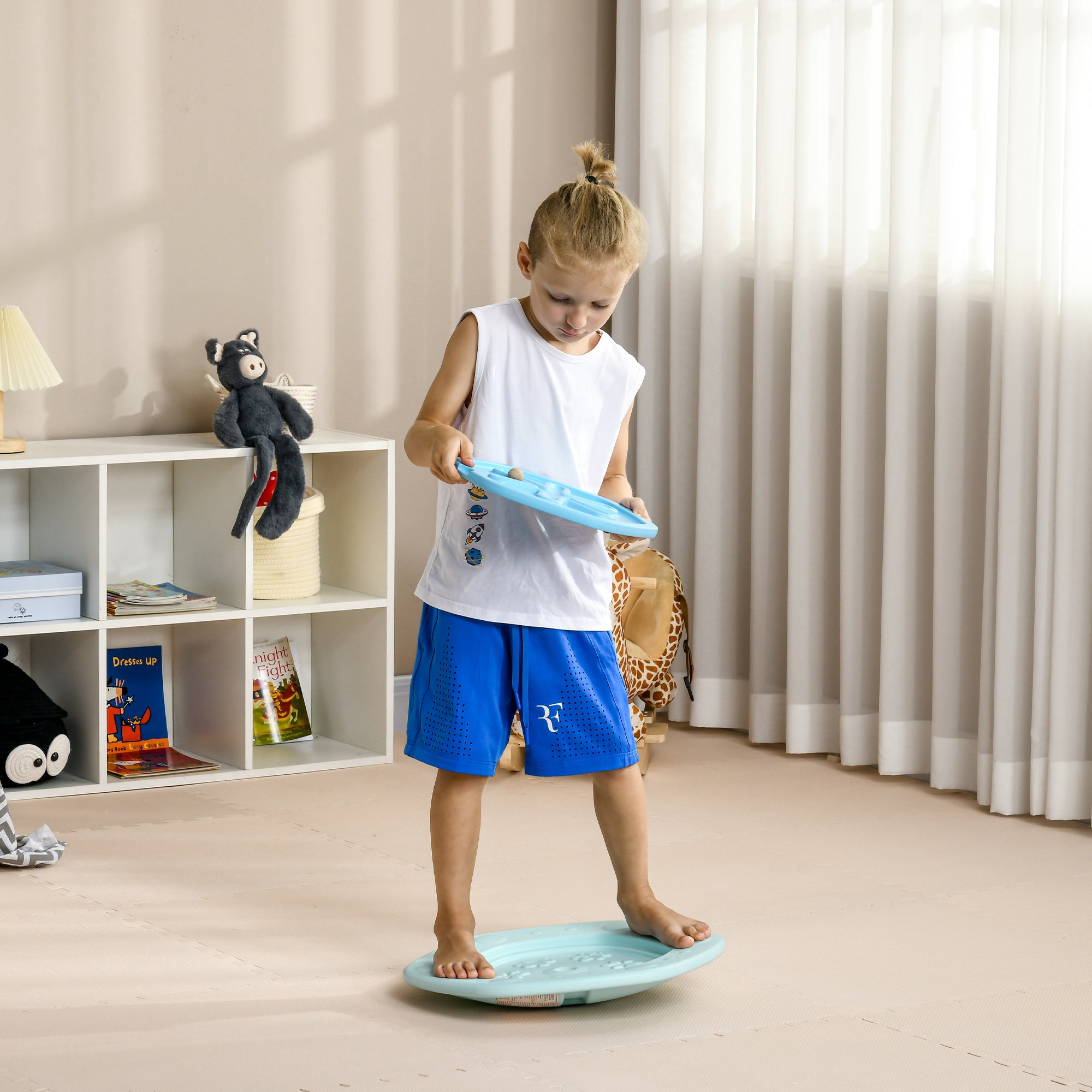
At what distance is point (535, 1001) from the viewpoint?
1902 mm

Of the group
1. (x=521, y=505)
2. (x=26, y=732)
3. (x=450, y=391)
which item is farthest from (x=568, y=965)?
(x=26, y=732)

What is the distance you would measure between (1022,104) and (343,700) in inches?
69.0

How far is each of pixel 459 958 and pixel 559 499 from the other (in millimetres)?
562

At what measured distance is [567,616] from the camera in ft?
6.57

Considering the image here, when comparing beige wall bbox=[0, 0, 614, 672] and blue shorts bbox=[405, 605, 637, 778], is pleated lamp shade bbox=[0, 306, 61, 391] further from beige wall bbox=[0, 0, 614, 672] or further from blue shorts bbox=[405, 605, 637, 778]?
blue shorts bbox=[405, 605, 637, 778]

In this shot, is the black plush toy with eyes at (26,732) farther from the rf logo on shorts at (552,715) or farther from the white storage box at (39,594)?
the rf logo on shorts at (552,715)

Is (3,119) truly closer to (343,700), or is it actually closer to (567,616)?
(343,700)

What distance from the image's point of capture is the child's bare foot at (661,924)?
6.57 feet

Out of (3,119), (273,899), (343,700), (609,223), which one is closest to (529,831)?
(273,899)

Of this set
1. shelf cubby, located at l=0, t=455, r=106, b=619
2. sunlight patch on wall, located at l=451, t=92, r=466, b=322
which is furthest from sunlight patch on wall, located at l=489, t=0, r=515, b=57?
shelf cubby, located at l=0, t=455, r=106, b=619

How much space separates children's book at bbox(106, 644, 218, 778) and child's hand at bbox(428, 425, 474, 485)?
1.43 meters

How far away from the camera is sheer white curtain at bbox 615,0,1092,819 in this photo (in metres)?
2.80

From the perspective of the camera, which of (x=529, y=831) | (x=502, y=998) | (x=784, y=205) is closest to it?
(x=502, y=998)

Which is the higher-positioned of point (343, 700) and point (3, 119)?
point (3, 119)
